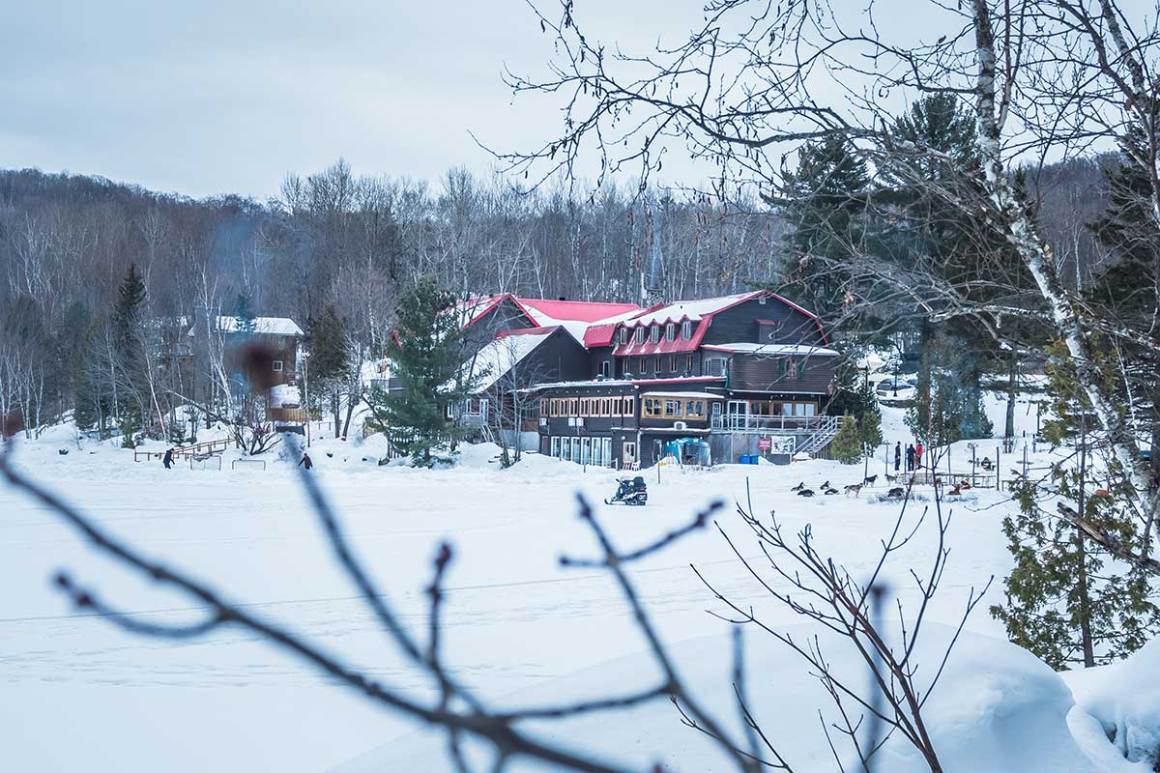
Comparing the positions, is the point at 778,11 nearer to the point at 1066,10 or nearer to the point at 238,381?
the point at 1066,10

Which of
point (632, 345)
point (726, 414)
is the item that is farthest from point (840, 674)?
point (632, 345)

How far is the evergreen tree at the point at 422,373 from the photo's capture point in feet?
101

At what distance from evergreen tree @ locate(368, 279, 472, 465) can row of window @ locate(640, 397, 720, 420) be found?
745cm

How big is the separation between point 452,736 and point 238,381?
1.39 feet

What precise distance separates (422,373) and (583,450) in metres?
8.37

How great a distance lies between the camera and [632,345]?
38.9 metres

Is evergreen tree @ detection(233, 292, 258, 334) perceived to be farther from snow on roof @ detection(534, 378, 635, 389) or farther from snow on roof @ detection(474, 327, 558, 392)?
snow on roof @ detection(474, 327, 558, 392)

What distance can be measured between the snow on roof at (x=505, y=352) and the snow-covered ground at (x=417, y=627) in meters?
8.58

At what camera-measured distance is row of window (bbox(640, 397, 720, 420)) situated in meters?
34.7

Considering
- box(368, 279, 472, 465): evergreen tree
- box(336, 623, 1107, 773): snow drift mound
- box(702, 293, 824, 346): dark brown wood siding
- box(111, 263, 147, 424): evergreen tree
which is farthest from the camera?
box(702, 293, 824, 346): dark brown wood siding

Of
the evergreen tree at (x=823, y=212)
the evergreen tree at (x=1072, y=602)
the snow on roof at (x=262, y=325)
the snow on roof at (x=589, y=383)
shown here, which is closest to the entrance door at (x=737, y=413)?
the snow on roof at (x=589, y=383)

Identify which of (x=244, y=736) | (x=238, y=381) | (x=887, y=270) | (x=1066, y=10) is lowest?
(x=244, y=736)

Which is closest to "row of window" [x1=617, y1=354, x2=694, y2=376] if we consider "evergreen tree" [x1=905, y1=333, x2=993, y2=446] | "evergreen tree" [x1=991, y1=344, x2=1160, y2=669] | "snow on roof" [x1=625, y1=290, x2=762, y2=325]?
"snow on roof" [x1=625, y1=290, x2=762, y2=325]

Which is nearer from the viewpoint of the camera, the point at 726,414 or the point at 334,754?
the point at 334,754
